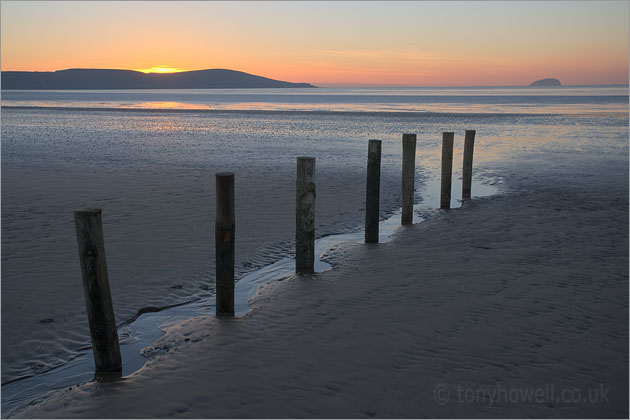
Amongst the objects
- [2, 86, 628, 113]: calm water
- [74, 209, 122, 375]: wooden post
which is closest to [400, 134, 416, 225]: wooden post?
[74, 209, 122, 375]: wooden post

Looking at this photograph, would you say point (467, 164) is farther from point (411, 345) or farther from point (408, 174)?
point (411, 345)

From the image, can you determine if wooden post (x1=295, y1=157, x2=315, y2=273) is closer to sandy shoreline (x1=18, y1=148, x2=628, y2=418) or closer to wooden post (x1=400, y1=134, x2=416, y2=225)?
sandy shoreline (x1=18, y1=148, x2=628, y2=418)

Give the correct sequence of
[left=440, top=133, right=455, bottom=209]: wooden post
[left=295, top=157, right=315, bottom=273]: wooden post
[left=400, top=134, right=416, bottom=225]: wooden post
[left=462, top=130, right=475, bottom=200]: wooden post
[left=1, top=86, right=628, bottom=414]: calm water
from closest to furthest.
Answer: [left=1, top=86, right=628, bottom=414]: calm water, [left=295, top=157, right=315, bottom=273]: wooden post, [left=400, top=134, right=416, bottom=225]: wooden post, [left=440, top=133, right=455, bottom=209]: wooden post, [left=462, top=130, right=475, bottom=200]: wooden post

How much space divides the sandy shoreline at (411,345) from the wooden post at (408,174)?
1608 millimetres

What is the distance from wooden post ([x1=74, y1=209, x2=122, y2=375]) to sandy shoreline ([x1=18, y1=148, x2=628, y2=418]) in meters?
0.31

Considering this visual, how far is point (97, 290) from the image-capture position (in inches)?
191

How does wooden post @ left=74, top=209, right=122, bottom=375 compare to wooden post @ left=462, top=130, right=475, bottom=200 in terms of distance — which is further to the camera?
wooden post @ left=462, top=130, right=475, bottom=200

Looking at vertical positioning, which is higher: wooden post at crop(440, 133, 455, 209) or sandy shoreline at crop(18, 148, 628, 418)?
wooden post at crop(440, 133, 455, 209)

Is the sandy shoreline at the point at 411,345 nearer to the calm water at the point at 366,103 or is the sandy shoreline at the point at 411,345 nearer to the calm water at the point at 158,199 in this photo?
the calm water at the point at 158,199

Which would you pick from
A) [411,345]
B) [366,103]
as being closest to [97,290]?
[411,345]

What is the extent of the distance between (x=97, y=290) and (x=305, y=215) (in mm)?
3314

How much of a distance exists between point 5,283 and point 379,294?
4.84m

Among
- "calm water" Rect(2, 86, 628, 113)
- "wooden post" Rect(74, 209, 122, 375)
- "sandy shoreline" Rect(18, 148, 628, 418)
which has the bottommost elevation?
"sandy shoreline" Rect(18, 148, 628, 418)

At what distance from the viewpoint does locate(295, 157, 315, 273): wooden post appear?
7.47 meters
